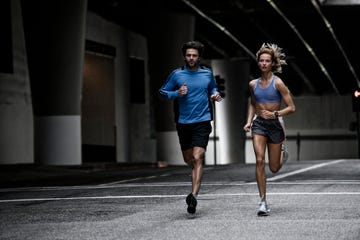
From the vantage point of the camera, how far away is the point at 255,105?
1066 cm

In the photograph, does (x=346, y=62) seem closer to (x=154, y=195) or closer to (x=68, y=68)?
(x=68, y=68)

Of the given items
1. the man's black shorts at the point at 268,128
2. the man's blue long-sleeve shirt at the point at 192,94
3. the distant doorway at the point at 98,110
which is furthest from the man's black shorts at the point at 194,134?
the distant doorway at the point at 98,110

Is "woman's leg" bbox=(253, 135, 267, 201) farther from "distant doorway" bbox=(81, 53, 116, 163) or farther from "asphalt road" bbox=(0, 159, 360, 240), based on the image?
"distant doorway" bbox=(81, 53, 116, 163)

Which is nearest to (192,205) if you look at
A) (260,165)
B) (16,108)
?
(260,165)

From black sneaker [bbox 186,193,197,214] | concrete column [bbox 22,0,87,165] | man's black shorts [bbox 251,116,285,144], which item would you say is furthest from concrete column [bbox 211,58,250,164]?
black sneaker [bbox 186,193,197,214]

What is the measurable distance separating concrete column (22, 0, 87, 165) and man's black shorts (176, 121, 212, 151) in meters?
19.9

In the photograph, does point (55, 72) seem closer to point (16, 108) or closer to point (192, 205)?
point (16, 108)

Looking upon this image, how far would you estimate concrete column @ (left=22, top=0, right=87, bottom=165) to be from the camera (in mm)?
29906

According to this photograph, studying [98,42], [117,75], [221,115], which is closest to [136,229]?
[98,42]

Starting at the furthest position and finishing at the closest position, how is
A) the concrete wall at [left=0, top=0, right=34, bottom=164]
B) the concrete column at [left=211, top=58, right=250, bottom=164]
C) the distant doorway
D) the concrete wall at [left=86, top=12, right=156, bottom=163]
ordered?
the concrete column at [left=211, top=58, right=250, bottom=164] < the concrete wall at [left=86, top=12, right=156, bottom=163] < the distant doorway < the concrete wall at [left=0, top=0, right=34, bottom=164]

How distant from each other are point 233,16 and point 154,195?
4186 cm

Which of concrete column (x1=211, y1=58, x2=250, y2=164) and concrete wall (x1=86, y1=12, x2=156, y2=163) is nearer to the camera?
concrete wall (x1=86, y1=12, x2=156, y2=163)

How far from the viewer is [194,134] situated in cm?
1070

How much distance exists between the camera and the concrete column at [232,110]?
64938 millimetres
